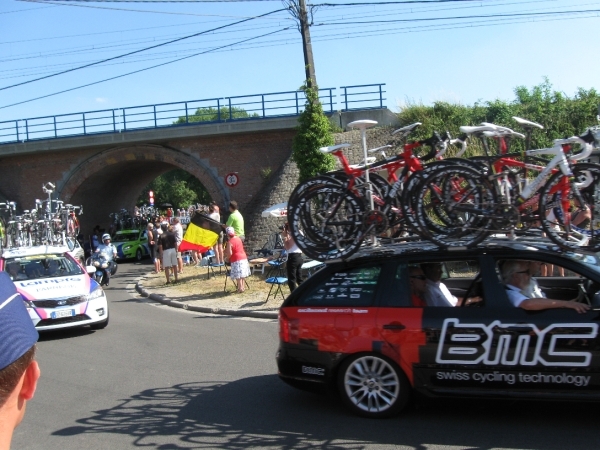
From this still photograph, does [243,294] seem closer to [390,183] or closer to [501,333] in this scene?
[390,183]

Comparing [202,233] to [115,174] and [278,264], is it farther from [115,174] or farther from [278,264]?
[115,174]

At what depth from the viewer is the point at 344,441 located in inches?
227

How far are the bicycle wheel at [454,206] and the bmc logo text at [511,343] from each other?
2.62 ft

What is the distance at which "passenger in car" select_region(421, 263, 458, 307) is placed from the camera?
20.7ft

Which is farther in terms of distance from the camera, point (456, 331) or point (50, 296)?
point (50, 296)

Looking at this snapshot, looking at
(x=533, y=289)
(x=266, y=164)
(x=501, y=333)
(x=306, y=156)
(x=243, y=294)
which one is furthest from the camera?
(x=266, y=164)

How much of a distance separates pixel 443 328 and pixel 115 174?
1263 inches

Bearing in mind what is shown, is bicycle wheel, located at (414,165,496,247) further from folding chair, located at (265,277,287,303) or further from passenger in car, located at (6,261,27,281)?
passenger in car, located at (6,261,27,281)

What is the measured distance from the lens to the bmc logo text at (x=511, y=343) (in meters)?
5.55

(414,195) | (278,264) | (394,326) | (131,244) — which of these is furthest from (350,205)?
(131,244)

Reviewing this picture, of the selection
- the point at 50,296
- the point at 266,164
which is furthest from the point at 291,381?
the point at 266,164

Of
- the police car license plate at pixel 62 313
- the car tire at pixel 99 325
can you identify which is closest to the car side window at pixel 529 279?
the police car license plate at pixel 62 313

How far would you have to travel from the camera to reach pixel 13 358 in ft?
6.01

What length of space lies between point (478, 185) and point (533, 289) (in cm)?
105
